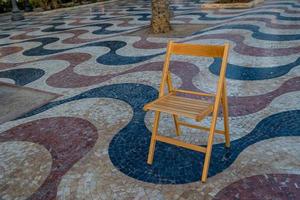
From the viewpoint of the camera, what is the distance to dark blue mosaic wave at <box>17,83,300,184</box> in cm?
279

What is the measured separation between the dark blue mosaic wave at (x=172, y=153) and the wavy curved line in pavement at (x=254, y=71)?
136 cm

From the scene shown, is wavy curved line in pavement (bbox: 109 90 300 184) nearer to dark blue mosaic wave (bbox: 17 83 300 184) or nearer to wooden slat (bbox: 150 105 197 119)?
dark blue mosaic wave (bbox: 17 83 300 184)

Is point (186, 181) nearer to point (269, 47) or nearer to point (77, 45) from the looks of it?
point (269, 47)

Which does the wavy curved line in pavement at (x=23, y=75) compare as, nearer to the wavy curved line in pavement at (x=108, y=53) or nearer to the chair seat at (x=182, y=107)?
the wavy curved line in pavement at (x=108, y=53)

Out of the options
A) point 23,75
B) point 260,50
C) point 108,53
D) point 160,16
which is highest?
point 160,16

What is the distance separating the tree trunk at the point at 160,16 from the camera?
329 inches

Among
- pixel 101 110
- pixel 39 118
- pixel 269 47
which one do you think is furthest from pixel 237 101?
pixel 269 47

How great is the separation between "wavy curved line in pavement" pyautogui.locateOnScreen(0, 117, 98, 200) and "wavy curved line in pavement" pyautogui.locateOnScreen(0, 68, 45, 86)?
6.57ft

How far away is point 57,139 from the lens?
3.54m

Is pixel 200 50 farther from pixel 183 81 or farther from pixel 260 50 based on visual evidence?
pixel 260 50

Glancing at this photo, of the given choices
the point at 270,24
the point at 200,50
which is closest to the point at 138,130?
the point at 200,50

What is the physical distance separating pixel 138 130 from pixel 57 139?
35.1 inches

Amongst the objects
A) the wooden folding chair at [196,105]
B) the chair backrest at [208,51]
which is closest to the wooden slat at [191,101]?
the wooden folding chair at [196,105]

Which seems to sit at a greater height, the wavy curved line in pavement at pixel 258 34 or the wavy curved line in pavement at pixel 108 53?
the wavy curved line in pavement at pixel 258 34
